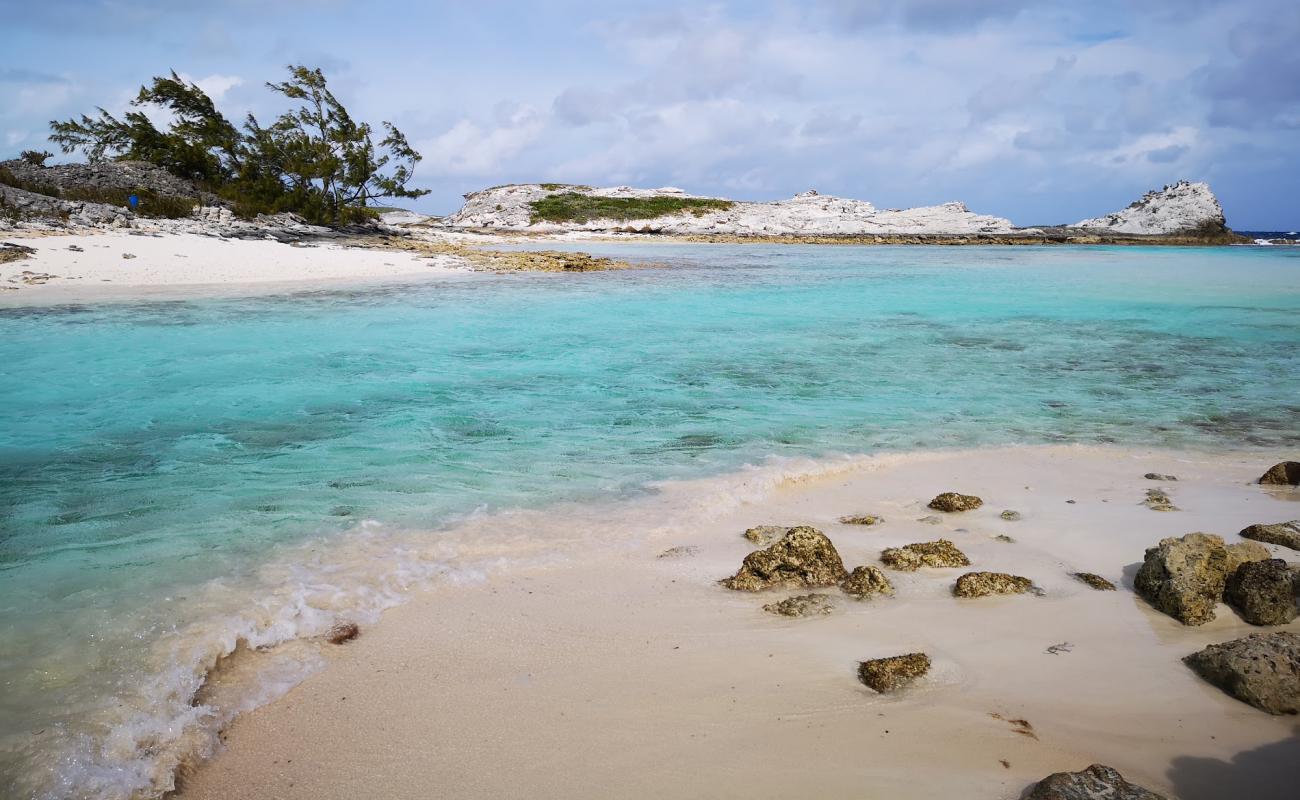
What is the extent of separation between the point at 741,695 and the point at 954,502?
267 cm

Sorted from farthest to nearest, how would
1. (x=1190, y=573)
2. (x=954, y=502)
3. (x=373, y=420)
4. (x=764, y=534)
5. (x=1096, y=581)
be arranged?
1. (x=373, y=420)
2. (x=954, y=502)
3. (x=764, y=534)
4. (x=1096, y=581)
5. (x=1190, y=573)

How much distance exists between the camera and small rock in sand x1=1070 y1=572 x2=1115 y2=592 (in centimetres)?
362

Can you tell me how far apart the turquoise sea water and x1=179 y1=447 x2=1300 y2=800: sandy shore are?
55 centimetres

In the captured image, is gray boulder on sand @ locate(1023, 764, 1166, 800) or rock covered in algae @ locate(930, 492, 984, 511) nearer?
gray boulder on sand @ locate(1023, 764, 1166, 800)

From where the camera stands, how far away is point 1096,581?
366 centimetres

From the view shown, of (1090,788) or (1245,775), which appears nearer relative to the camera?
(1090,788)

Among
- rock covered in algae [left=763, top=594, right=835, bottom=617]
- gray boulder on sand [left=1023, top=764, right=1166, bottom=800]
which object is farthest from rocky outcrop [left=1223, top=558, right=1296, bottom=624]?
rock covered in algae [left=763, top=594, right=835, bottom=617]

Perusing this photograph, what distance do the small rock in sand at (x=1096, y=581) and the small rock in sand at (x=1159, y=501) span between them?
1.46 metres

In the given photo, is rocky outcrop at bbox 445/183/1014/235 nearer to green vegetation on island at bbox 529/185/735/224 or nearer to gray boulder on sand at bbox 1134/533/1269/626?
green vegetation on island at bbox 529/185/735/224

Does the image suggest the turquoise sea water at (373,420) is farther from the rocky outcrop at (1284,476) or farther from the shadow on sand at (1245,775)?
the shadow on sand at (1245,775)

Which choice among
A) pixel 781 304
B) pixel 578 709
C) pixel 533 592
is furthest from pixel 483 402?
pixel 781 304

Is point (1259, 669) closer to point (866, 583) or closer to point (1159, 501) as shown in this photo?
point (866, 583)

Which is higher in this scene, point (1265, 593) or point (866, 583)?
point (1265, 593)

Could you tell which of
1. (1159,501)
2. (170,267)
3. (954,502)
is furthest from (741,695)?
(170,267)
